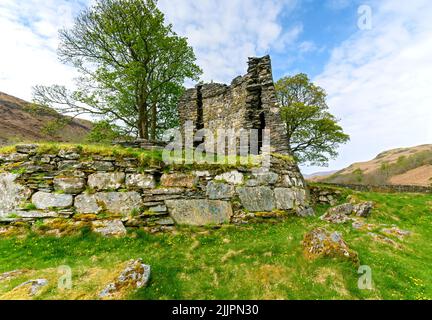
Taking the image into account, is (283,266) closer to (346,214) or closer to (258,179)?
(258,179)

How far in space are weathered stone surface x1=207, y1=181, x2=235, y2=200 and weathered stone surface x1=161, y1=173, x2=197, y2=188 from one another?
0.87 meters

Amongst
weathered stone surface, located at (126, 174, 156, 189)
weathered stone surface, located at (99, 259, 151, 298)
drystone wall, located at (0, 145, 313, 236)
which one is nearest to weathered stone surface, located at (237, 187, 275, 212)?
drystone wall, located at (0, 145, 313, 236)

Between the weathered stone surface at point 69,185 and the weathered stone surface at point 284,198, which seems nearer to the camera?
the weathered stone surface at point 69,185

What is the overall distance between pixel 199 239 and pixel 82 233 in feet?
15.9

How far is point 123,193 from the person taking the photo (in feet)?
35.6

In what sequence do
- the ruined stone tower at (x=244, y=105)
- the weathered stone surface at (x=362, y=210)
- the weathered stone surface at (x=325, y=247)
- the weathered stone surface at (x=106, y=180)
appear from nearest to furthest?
the weathered stone surface at (x=325, y=247) < the weathered stone surface at (x=106, y=180) < the weathered stone surface at (x=362, y=210) < the ruined stone tower at (x=244, y=105)

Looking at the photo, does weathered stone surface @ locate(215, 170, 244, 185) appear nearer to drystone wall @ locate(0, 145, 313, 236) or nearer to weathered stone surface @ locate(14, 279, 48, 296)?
drystone wall @ locate(0, 145, 313, 236)

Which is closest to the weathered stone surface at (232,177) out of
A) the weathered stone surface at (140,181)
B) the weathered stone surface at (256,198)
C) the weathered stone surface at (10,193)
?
the weathered stone surface at (256,198)

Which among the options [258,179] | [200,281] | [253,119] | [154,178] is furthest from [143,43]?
[200,281]

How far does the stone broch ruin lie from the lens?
10.0 m

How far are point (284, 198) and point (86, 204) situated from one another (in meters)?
10.1

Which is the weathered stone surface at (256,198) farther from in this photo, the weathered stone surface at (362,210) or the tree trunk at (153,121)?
the tree trunk at (153,121)

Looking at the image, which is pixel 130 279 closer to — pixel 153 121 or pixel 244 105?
pixel 244 105

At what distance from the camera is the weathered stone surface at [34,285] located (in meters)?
6.12
